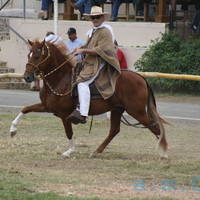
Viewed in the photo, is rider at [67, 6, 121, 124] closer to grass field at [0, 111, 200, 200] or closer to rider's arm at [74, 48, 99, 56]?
rider's arm at [74, 48, 99, 56]

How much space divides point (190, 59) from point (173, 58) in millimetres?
619

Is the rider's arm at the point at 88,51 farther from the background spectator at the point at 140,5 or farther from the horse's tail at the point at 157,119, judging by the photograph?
the background spectator at the point at 140,5

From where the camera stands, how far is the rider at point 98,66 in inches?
243

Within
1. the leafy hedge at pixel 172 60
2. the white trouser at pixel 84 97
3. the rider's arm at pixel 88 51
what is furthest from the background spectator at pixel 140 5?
the white trouser at pixel 84 97

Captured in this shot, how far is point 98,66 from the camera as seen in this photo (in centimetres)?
630

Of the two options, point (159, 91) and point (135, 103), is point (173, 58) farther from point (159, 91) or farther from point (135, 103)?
point (135, 103)

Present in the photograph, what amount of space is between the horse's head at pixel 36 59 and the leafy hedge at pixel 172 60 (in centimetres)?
856

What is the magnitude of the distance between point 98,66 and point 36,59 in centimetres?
102

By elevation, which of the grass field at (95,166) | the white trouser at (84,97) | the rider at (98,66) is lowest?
the grass field at (95,166)

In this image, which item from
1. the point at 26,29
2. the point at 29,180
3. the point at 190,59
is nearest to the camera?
the point at 29,180

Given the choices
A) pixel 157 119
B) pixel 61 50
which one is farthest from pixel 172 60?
pixel 61 50

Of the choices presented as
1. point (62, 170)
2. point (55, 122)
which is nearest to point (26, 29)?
point (55, 122)

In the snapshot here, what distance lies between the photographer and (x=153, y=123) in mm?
6504

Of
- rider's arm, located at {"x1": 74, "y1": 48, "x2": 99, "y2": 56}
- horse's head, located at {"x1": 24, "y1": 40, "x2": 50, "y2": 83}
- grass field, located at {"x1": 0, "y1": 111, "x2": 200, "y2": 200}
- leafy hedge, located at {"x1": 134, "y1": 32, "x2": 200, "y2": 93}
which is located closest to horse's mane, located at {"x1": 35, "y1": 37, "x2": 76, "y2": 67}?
horse's head, located at {"x1": 24, "y1": 40, "x2": 50, "y2": 83}
